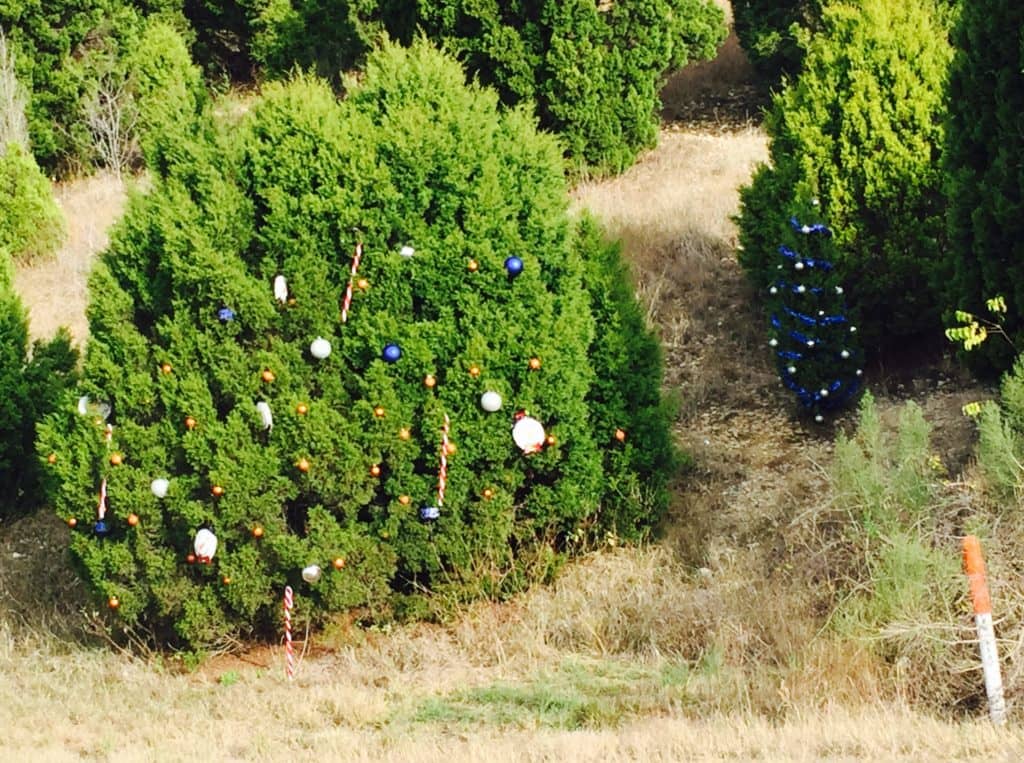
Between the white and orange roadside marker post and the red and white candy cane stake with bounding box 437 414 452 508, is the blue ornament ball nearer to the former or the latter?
the red and white candy cane stake with bounding box 437 414 452 508

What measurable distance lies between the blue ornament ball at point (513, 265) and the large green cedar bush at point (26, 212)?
8.21 meters

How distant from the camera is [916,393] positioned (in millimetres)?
8070

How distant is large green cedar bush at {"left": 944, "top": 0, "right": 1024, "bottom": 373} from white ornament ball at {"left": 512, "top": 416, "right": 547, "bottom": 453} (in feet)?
8.58

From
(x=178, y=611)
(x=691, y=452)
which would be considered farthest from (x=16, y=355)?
(x=691, y=452)

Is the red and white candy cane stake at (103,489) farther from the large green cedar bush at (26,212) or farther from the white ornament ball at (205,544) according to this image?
the large green cedar bush at (26,212)

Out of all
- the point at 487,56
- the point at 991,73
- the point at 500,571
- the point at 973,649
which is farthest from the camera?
the point at 487,56

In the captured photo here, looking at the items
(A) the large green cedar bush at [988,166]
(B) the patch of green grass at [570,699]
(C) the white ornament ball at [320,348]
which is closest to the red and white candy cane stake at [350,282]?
(C) the white ornament ball at [320,348]

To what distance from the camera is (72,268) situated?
1241 cm

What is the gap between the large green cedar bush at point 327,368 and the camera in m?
5.88

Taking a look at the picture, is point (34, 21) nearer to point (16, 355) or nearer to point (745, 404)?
point (16, 355)

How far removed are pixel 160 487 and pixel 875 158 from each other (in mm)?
5189

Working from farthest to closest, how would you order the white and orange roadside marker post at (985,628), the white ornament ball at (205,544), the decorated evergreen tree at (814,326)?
the decorated evergreen tree at (814,326) → the white ornament ball at (205,544) → the white and orange roadside marker post at (985,628)

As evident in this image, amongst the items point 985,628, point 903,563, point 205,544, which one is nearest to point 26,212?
point 205,544

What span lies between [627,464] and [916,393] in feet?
7.89
